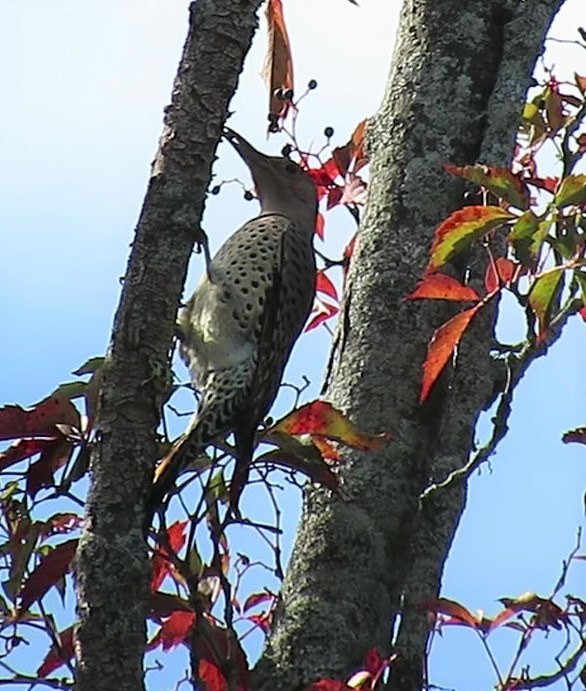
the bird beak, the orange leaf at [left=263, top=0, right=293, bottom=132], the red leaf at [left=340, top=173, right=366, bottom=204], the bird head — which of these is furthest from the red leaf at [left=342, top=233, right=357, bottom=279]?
the bird beak

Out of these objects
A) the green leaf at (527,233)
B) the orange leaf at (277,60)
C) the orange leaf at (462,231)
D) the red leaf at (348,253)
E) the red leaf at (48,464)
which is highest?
the orange leaf at (277,60)

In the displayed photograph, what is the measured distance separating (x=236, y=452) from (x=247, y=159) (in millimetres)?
2161

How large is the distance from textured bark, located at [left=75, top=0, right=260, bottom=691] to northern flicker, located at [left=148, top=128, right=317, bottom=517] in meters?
1.06

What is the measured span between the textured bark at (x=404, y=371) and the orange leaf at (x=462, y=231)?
400mm

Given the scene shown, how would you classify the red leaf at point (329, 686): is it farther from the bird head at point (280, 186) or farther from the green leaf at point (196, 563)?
the bird head at point (280, 186)

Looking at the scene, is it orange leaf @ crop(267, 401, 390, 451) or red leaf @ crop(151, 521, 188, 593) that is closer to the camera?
orange leaf @ crop(267, 401, 390, 451)

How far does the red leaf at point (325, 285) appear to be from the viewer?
3.74 metres

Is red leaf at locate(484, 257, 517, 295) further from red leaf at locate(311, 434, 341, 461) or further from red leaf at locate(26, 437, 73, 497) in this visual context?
red leaf at locate(26, 437, 73, 497)

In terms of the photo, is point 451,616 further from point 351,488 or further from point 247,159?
point 247,159

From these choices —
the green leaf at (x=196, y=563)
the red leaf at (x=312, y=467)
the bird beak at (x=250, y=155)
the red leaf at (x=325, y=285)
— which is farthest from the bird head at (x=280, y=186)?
the red leaf at (x=312, y=467)

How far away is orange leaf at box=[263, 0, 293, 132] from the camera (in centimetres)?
327

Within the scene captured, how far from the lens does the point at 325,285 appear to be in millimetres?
3756

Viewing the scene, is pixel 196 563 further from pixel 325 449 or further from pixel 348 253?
pixel 348 253

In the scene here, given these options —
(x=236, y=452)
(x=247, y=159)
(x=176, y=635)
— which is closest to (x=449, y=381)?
(x=236, y=452)
